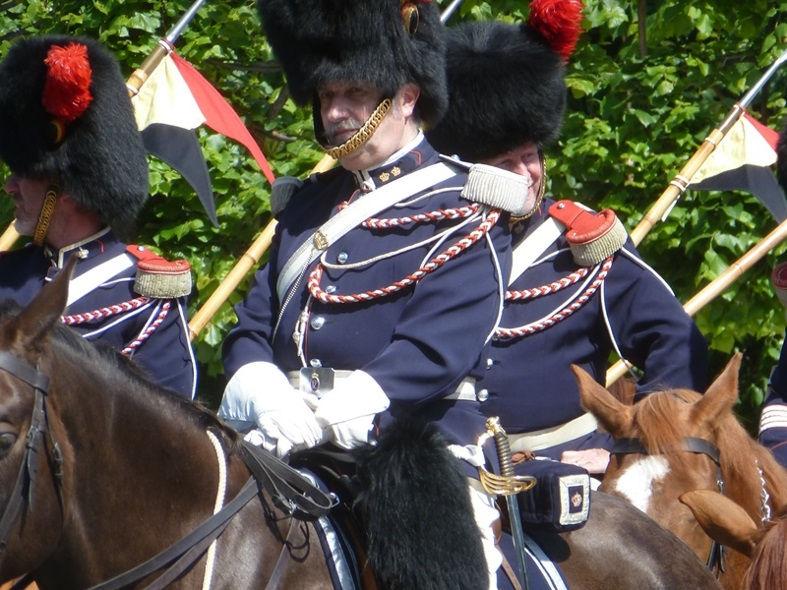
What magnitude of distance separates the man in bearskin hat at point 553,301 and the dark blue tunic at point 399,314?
0.90 meters

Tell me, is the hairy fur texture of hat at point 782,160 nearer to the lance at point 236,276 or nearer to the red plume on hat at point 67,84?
the lance at point 236,276

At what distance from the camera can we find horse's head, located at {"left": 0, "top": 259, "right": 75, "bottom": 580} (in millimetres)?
2635

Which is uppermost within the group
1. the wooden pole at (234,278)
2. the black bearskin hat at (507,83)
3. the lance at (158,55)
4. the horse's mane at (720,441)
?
the black bearskin hat at (507,83)

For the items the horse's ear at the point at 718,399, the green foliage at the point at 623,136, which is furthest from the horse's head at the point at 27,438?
the green foliage at the point at 623,136

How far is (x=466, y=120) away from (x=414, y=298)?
5.27ft

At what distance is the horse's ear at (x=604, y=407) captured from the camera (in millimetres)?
4207

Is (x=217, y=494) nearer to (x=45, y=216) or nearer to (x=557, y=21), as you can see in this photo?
(x=45, y=216)

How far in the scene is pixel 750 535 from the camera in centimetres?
293

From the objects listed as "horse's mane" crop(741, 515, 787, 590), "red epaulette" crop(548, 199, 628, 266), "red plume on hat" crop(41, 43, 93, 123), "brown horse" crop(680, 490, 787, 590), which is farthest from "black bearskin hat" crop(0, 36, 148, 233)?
"horse's mane" crop(741, 515, 787, 590)

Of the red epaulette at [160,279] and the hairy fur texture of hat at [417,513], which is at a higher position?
the hairy fur texture of hat at [417,513]

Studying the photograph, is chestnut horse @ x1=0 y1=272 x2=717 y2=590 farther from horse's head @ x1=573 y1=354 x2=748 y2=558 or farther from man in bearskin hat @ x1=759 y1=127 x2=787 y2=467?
man in bearskin hat @ x1=759 y1=127 x2=787 y2=467

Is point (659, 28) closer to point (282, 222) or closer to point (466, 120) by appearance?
point (466, 120)

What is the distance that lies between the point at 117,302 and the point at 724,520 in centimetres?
211

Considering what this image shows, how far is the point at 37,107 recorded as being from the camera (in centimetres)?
464
